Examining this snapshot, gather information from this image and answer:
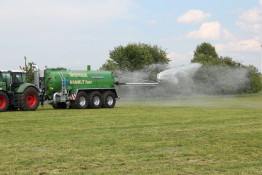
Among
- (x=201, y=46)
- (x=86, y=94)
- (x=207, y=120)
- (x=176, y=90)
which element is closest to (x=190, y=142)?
(x=207, y=120)

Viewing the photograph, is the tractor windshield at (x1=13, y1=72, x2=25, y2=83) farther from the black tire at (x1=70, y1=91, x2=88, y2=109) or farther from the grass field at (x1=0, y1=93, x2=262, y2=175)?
the grass field at (x1=0, y1=93, x2=262, y2=175)

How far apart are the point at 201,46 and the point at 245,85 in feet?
188

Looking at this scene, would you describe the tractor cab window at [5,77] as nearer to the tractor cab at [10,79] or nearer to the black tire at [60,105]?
the tractor cab at [10,79]

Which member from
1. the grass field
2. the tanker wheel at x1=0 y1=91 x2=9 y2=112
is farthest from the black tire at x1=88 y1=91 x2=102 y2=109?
the grass field

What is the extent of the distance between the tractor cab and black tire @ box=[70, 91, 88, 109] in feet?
12.3

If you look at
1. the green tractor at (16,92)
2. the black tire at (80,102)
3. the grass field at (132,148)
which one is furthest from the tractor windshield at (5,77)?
the grass field at (132,148)

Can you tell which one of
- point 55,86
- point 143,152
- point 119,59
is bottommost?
point 143,152

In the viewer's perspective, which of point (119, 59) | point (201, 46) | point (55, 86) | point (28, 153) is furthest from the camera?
point (201, 46)

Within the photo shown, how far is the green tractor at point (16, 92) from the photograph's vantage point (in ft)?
84.4

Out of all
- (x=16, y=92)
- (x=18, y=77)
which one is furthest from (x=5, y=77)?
(x=16, y=92)

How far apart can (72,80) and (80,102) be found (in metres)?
1.42

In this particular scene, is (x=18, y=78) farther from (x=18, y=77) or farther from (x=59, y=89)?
(x=59, y=89)

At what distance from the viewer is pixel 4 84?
26250 mm

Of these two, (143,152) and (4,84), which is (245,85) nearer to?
(4,84)
